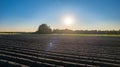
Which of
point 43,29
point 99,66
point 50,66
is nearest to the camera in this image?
point 50,66

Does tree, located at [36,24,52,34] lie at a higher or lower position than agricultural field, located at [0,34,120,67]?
higher

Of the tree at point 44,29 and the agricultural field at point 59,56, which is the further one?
the tree at point 44,29

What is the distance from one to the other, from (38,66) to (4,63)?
1644 mm

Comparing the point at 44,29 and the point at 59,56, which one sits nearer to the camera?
the point at 59,56

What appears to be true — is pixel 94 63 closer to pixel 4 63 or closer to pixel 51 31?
pixel 4 63

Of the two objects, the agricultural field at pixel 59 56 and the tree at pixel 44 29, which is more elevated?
the tree at pixel 44 29

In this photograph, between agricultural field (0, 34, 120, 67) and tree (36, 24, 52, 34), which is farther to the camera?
tree (36, 24, 52, 34)

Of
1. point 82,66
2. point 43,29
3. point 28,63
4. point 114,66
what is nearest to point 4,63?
point 28,63

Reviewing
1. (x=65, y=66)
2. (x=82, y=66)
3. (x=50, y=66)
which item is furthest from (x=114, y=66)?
(x=50, y=66)

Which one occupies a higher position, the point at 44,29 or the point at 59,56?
the point at 44,29

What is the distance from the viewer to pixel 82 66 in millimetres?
8469

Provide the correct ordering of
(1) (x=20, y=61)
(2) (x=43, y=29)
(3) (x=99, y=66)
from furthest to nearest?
(2) (x=43, y=29) → (1) (x=20, y=61) → (3) (x=99, y=66)

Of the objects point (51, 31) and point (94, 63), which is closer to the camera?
point (94, 63)

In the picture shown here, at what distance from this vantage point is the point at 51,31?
79812 millimetres
